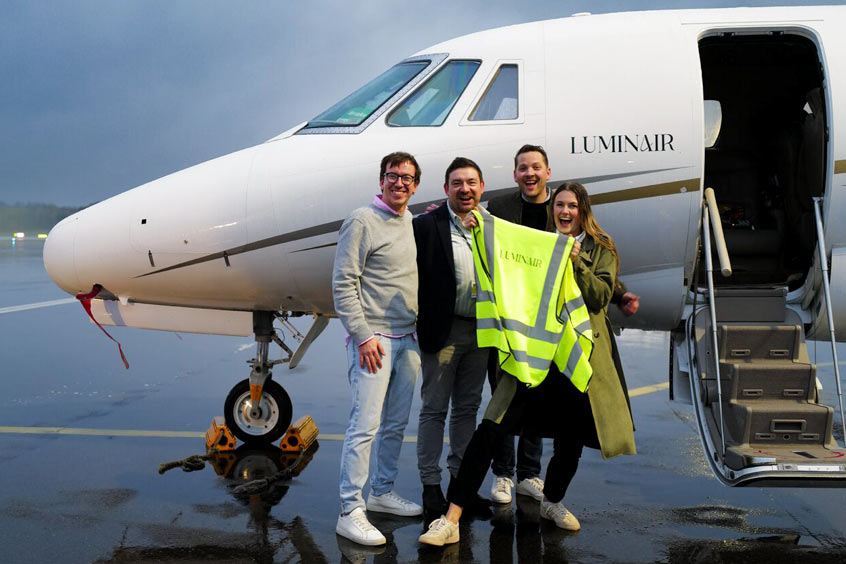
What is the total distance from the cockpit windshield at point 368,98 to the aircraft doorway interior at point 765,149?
2.34 meters

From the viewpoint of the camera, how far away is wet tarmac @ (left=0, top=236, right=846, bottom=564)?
4.97 meters

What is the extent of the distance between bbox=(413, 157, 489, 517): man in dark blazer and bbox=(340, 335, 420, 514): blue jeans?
6.1 inches

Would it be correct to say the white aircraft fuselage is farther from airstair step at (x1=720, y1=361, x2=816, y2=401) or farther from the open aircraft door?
airstair step at (x1=720, y1=361, x2=816, y2=401)

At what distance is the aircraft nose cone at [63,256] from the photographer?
6676 mm

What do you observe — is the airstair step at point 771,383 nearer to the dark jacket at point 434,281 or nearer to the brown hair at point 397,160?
the dark jacket at point 434,281

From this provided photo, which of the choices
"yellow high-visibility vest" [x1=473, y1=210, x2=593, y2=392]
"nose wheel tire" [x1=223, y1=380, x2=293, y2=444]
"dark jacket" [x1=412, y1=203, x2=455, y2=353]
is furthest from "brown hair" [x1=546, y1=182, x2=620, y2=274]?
"nose wheel tire" [x1=223, y1=380, x2=293, y2=444]

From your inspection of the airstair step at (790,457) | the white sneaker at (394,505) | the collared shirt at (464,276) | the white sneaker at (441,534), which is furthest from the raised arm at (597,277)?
the white sneaker at (394,505)

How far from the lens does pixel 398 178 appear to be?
493 cm

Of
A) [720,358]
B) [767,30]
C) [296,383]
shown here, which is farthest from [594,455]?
[296,383]

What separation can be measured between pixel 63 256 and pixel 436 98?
321 centimetres

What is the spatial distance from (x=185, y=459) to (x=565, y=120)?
399 cm

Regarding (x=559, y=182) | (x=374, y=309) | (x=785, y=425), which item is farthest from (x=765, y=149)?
(x=374, y=309)

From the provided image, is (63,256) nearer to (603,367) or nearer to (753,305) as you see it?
(603,367)

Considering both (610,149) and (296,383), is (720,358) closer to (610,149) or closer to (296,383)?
(610,149)
